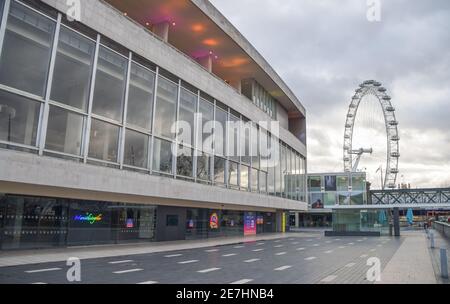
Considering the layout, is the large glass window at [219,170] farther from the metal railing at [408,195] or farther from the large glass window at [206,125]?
the metal railing at [408,195]

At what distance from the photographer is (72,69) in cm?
1930

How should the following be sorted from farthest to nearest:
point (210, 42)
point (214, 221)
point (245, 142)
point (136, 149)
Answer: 1. point (245, 142)
2. point (214, 221)
3. point (210, 42)
4. point (136, 149)

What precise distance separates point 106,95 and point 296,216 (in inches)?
2894

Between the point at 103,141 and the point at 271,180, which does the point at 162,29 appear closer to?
the point at 103,141

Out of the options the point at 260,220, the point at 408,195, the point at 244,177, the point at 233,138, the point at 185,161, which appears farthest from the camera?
the point at 408,195

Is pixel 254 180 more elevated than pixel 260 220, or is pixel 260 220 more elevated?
pixel 254 180

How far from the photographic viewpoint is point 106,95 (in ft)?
69.9

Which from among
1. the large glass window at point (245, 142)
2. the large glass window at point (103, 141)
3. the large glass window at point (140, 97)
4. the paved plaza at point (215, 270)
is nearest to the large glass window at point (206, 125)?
the large glass window at point (245, 142)

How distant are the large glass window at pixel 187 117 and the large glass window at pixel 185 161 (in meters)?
0.57

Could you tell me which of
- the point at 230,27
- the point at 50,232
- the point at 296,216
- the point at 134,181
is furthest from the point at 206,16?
the point at 296,216

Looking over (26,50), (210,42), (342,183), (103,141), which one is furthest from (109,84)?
(342,183)

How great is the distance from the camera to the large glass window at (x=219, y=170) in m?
31.9

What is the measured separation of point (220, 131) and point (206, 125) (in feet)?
8.45
